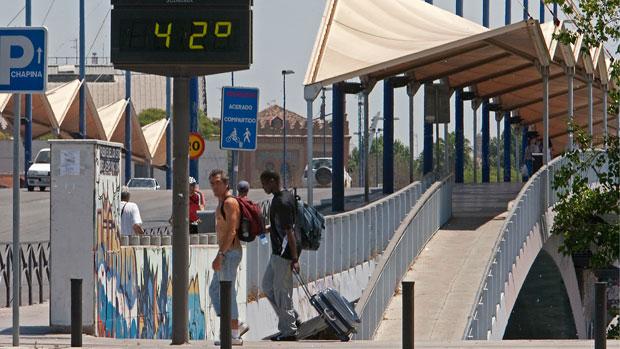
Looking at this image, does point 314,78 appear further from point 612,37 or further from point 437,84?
point 437,84

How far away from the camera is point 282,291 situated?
1623 centimetres

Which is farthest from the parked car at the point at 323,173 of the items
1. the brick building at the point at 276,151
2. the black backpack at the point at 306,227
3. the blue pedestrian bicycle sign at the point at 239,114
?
the black backpack at the point at 306,227

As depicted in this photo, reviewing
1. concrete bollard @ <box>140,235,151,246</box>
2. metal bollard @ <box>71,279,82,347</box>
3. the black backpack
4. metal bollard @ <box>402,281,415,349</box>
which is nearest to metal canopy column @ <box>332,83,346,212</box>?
concrete bollard @ <box>140,235,151,246</box>

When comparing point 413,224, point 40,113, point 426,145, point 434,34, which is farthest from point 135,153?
point 413,224

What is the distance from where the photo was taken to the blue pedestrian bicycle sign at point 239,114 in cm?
2067

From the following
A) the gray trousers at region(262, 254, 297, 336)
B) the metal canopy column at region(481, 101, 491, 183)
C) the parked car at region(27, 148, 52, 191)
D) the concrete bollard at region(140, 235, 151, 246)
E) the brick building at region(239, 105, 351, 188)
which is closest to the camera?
the gray trousers at region(262, 254, 297, 336)

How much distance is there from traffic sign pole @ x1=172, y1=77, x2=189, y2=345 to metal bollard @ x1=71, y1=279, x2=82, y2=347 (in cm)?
94

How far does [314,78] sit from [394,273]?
894 centimetres

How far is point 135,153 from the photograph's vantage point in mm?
103188

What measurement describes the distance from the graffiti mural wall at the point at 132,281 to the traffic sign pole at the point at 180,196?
5.10 ft

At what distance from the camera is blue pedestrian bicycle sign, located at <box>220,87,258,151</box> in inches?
814

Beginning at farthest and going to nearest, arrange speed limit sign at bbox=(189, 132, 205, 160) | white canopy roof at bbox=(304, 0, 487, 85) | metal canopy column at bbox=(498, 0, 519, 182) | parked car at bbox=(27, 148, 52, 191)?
metal canopy column at bbox=(498, 0, 519, 182), parked car at bbox=(27, 148, 52, 191), white canopy roof at bbox=(304, 0, 487, 85), speed limit sign at bbox=(189, 132, 205, 160)

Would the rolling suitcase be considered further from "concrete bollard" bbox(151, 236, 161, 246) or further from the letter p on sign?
the letter p on sign

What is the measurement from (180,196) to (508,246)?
642 inches
